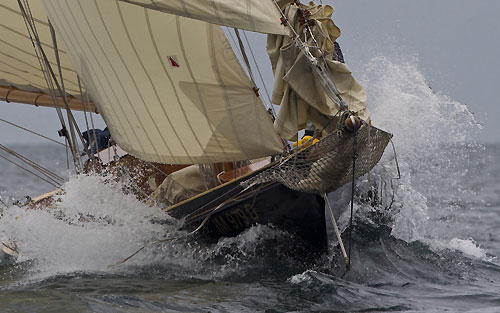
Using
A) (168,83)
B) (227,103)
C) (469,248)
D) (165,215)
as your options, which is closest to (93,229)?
(165,215)

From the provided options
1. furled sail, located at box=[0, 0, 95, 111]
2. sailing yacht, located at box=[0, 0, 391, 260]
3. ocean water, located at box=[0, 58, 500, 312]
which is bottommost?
ocean water, located at box=[0, 58, 500, 312]

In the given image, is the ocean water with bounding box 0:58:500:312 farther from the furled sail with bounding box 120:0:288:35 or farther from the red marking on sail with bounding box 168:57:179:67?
the furled sail with bounding box 120:0:288:35

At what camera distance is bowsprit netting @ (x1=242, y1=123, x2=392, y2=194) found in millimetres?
8781

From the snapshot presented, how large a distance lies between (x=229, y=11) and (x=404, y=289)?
11.3 feet

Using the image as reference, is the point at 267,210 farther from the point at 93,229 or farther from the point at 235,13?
the point at 93,229

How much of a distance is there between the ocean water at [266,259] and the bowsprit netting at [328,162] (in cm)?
98

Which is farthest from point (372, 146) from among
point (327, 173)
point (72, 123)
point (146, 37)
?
point (72, 123)

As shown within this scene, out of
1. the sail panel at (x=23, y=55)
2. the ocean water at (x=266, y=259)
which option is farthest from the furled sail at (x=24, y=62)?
the ocean water at (x=266, y=259)

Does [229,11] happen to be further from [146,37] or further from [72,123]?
Result: [72,123]

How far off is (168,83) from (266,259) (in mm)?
2247

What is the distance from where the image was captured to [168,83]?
10094 mm

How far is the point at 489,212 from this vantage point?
19531 mm

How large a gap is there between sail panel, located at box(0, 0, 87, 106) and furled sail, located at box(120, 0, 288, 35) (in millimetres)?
4678

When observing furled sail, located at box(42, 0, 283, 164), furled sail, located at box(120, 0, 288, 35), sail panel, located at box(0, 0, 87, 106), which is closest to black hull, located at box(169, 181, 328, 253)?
furled sail, located at box(42, 0, 283, 164)
